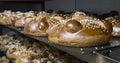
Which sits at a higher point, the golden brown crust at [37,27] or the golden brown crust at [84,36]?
the golden brown crust at [84,36]

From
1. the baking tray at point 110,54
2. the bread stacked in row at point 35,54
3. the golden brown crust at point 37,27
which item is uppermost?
the baking tray at point 110,54

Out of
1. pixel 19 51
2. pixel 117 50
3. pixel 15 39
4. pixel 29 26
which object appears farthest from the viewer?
pixel 15 39

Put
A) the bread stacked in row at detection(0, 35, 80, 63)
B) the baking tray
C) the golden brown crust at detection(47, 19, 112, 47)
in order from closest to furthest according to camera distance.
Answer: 1. the baking tray
2. the golden brown crust at detection(47, 19, 112, 47)
3. the bread stacked in row at detection(0, 35, 80, 63)

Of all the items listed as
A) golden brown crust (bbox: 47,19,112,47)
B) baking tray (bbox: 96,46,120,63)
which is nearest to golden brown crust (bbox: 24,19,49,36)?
golden brown crust (bbox: 47,19,112,47)

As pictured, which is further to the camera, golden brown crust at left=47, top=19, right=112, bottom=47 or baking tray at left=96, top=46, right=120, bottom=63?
golden brown crust at left=47, top=19, right=112, bottom=47

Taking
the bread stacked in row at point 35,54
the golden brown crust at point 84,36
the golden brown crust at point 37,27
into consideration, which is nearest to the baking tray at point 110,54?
the golden brown crust at point 84,36

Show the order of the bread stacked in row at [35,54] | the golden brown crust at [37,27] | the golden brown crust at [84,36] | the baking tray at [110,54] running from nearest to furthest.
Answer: the baking tray at [110,54] < the golden brown crust at [84,36] < the golden brown crust at [37,27] < the bread stacked in row at [35,54]

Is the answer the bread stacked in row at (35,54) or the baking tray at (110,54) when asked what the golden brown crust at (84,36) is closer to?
the baking tray at (110,54)

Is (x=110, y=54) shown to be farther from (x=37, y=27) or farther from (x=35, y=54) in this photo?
(x=35, y=54)

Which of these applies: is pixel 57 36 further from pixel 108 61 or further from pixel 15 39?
pixel 15 39

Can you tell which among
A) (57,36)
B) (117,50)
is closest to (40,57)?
(57,36)

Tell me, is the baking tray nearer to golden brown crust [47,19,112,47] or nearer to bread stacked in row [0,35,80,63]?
golden brown crust [47,19,112,47]
